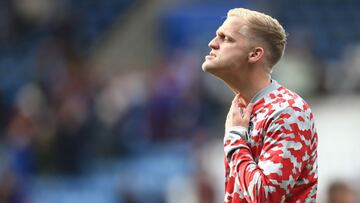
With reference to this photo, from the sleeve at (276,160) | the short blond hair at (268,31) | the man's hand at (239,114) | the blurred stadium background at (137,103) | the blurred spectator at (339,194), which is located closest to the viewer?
the sleeve at (276,160)

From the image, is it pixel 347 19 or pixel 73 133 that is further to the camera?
pixel 347 19

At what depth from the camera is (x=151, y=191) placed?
46.5 ft

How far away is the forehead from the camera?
533cm

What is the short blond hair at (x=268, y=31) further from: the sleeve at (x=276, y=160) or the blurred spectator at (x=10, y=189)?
the blurred spectator at (x=10, y=189)

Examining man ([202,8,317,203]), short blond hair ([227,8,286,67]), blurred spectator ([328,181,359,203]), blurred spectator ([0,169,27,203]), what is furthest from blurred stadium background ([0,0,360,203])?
short blond hair ([227,8,286,67])

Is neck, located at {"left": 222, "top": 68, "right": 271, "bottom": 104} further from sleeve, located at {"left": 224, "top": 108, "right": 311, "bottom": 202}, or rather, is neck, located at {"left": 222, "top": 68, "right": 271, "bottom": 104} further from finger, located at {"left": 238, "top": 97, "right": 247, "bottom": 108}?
sleeve, located at {"left": 224, "top": 108, "right": 311, "bottom": 202}

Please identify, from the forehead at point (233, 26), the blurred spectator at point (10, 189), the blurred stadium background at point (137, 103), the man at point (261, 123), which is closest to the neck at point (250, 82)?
the man at point (261, 123)

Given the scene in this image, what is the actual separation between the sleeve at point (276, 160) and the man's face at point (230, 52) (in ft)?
1.02

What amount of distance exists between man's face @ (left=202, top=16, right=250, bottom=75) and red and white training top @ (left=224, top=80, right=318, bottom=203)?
0.18 m

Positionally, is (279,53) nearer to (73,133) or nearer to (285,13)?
(73,133)

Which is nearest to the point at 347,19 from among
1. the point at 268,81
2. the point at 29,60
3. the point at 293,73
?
the point at 293,73

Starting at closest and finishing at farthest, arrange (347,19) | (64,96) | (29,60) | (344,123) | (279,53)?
(279,53) < (344,123) < (64,96) < (29,60) < (347,19)

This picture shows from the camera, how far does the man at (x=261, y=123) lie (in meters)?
5.11

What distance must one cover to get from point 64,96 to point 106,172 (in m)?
1.07
